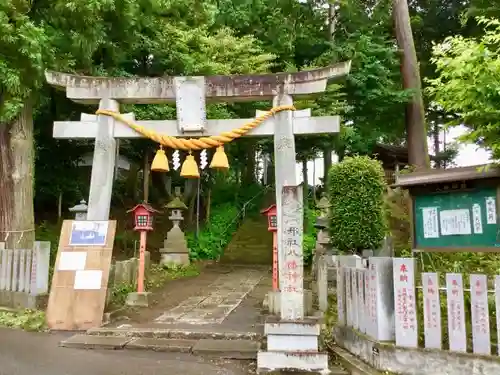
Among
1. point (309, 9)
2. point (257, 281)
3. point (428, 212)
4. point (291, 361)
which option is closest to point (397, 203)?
point (257, 281)

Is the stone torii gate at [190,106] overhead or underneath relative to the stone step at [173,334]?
overhead

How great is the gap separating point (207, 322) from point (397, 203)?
9.90m

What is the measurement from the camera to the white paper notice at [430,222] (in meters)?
7.98

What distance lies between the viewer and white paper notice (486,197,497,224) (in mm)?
6992

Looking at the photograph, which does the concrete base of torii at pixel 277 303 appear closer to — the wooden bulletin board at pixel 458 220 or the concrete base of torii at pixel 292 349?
the wooden bulletin board at pixel 458 220

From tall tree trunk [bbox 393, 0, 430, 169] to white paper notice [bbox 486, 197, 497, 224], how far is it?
10.0 meters

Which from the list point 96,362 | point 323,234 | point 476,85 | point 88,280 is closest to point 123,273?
point 88,280

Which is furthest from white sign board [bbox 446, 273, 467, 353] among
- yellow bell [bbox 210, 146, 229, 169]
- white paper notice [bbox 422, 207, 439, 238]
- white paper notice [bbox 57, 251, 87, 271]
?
white paper notice [bbox 57, 251, 87, 271]

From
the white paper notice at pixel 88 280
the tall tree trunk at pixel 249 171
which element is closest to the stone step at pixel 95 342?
the white paper notice at pixel 88 280

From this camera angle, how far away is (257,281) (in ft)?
49.9

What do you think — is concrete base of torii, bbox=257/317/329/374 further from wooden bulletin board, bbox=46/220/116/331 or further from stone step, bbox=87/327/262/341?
wooden bulletin board, bbox=46/220/116/331

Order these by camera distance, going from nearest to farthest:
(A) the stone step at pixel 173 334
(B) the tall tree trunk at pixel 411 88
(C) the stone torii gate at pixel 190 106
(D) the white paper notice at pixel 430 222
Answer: (A) the stone step at pixel 173 334, (D) the white paper notice at pixel 430 222, (C) the stone torii gate at pixel 190 106, (B) the tall tree trunk at pixel 411 88

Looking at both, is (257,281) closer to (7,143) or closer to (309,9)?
(7,143)

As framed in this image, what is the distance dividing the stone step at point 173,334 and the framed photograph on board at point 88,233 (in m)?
1.75
